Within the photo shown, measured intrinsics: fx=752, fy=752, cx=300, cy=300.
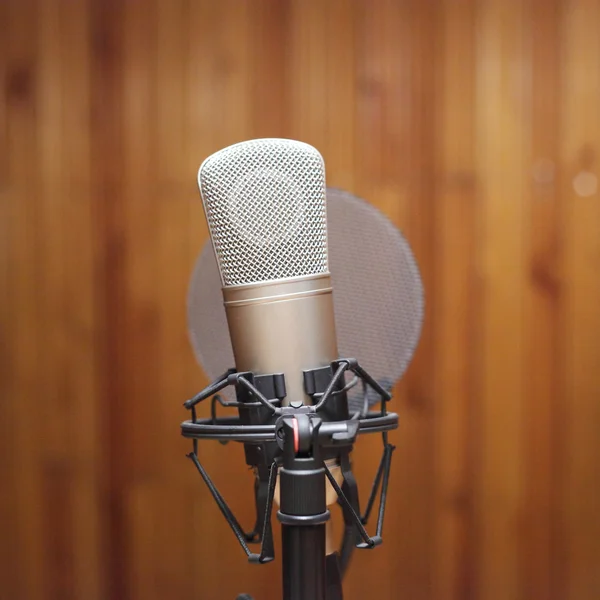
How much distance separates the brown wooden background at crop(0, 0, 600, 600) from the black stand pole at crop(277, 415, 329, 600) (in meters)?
1.04

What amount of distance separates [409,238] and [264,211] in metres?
0.98

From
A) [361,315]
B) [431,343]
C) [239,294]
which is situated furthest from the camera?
[431,343]

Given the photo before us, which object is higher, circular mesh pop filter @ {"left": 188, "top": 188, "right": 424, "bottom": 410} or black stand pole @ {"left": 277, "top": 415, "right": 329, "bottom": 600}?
circular mesh pop filter @ {"left": 188, "top": 188, "right": 424, "bottom": 410}

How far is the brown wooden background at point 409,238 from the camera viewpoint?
1.69 metres

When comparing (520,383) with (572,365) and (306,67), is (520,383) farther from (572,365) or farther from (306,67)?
(306,67)

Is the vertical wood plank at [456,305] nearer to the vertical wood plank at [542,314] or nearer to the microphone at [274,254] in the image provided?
the vertical wood plank at [542,314]

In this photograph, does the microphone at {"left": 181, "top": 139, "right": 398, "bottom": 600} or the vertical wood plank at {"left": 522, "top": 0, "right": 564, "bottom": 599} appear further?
the vertical wood plank at {"left": 522, "top": 0, "right": 564, "bottom": 599}

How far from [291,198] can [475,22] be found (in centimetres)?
113

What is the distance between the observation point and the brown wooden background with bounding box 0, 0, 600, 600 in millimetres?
1688

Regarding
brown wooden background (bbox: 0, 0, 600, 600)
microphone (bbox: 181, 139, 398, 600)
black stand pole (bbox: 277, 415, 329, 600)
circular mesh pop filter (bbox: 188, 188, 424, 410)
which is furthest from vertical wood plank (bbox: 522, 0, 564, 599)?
black stand pole (bbox: 277, 415, 329, 600)

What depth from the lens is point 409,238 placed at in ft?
5.57

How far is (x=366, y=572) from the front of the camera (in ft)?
5.57

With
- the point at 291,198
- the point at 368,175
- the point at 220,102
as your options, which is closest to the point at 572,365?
the point at 368,175

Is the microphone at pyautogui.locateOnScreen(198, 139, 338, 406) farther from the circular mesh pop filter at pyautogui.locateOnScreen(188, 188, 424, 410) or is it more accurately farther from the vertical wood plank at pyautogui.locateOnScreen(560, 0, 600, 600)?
the vertical wood plank at pyautogui.locateOnScreen(560, 0, 600, 600)
